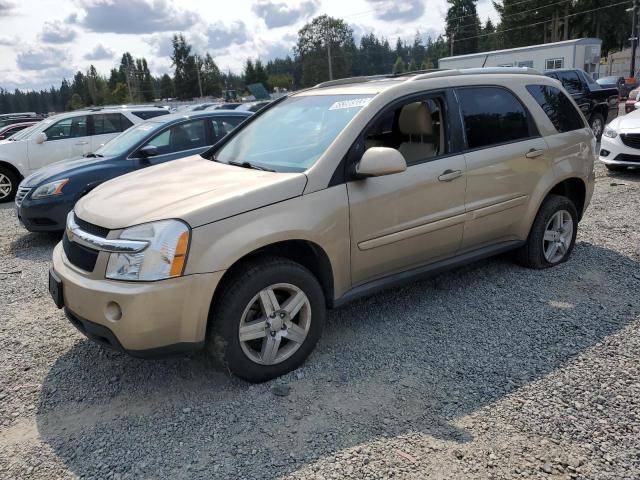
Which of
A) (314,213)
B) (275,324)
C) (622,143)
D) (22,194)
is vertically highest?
(314,213)

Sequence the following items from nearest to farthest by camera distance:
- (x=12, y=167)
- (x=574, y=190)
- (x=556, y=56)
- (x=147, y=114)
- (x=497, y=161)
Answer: (x=497, y=161) < (x=574, y=190) < (x=12, y=167) < (x=147, y=114) < (x=556, y=56)

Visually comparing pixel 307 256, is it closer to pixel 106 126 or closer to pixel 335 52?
pixel 106 126

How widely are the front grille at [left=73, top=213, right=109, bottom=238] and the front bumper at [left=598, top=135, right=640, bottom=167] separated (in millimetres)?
8687

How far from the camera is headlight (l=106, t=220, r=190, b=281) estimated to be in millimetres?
2867

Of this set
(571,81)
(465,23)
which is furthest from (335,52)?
(571,81)

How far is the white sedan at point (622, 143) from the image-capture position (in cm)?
884

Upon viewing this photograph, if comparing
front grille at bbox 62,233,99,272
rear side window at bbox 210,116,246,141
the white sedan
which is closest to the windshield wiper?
front grille at bbox 62,233,99,272

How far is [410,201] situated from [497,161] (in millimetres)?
1005

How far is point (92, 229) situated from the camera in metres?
3.18

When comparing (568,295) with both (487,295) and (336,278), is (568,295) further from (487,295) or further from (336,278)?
(336,278)

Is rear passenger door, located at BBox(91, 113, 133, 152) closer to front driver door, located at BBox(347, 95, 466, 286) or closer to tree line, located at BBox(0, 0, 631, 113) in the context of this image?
front driver door, located at BBox(347, 95, 466, 286)

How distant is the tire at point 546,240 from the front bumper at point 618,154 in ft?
15.6

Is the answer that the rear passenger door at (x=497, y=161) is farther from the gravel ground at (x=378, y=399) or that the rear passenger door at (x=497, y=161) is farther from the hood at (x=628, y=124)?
the hood at (x=628, y=124)

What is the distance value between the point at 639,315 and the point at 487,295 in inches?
43.4
